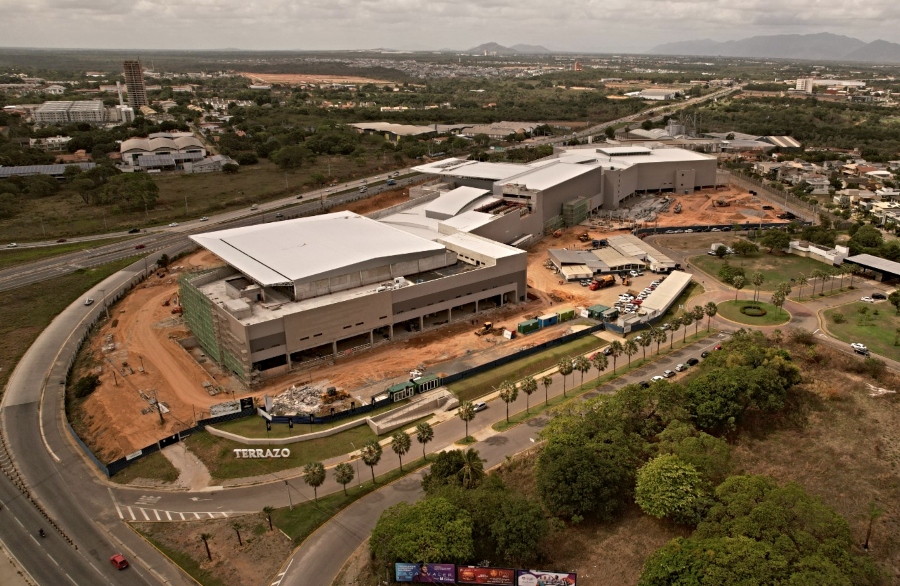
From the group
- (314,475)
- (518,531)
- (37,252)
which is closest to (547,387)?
(518,531)

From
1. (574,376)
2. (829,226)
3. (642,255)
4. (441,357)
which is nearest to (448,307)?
(441,357)

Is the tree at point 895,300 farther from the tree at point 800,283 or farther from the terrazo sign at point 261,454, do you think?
the terrazo sign at point 261,454

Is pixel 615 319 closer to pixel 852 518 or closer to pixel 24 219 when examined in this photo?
pixel 852 518

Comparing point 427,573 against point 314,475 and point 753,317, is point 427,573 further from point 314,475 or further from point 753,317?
point 753,317

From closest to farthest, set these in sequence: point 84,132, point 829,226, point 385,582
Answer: point 385,582 → point 829,226 → point 84,132

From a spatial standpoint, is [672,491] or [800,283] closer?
[672,491]
